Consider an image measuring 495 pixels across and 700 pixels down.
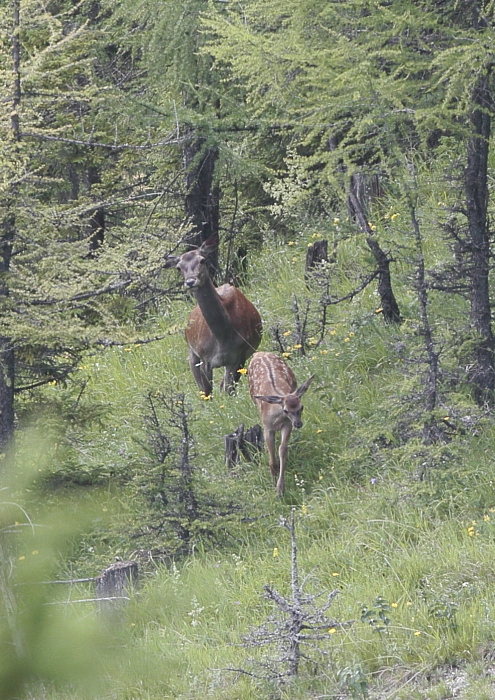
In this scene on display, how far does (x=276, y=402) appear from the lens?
9.62m

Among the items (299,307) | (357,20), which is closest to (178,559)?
(357,20)

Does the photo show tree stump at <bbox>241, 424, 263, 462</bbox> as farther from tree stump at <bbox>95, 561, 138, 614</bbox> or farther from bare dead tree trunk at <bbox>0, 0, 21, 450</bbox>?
tree stump at <bbox>95, 561, 138, 614</bbox>

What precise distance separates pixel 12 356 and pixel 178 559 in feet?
7.56

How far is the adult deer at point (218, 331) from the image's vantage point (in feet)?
38.6

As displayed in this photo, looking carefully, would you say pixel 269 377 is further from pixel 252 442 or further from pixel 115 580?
pixel 115 580

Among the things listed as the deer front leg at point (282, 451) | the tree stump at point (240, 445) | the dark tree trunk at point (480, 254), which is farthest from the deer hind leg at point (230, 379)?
the dark tree trunk at point (480, 254)

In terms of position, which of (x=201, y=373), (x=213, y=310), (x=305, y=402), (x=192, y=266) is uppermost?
(x=192, y=266)

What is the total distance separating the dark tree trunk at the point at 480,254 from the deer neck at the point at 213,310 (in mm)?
3318

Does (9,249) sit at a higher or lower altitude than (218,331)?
higher

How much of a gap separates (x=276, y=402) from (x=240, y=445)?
94 centimetres

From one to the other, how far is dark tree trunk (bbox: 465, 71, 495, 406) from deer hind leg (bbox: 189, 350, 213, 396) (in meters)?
3.87

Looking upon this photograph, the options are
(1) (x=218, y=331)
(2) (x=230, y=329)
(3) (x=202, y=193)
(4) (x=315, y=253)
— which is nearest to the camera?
(1) (x=218, y=331)

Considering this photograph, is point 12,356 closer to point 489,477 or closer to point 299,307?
point 489,477

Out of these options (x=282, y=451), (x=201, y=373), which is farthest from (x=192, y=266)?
(x=282, y=451)
